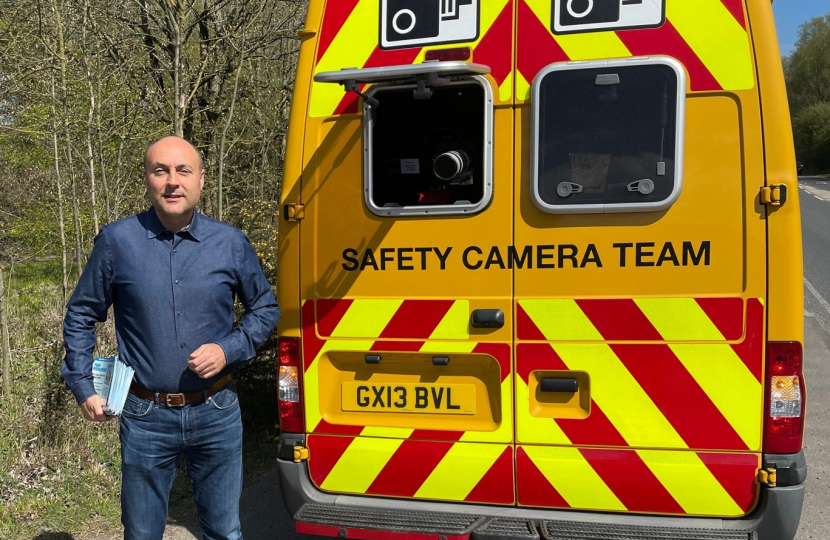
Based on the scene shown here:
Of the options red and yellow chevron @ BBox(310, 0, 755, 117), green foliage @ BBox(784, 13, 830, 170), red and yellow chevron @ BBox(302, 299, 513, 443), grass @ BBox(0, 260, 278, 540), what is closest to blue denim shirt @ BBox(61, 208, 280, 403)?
red and yellow chevron @ BBox(302, 299, 513, 443)

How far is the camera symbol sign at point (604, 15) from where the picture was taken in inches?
101

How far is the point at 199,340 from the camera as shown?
8.00 ft

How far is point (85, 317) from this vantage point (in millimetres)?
2422

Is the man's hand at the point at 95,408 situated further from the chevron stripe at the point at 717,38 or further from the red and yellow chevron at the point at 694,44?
the chevron stripe at the point at 717,38

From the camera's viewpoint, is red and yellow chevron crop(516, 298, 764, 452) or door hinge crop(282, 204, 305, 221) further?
door hinge crop(282, 204, 305, 221)

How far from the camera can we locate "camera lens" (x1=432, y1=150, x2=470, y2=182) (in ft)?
9.14

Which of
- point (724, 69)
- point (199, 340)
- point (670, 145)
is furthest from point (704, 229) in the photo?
point (199, 340)

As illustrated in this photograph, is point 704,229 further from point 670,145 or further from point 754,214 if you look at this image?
point 670,145

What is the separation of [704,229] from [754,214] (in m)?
0.18

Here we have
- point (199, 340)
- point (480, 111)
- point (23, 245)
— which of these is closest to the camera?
point (199, 340)

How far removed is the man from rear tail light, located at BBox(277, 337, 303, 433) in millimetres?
483

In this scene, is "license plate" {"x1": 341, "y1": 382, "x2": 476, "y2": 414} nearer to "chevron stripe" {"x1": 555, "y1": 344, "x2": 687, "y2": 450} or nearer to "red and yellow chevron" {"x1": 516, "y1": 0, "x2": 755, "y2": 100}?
"chevron stripe" {"x1": 555, "y1": 344, "x2": 687, "y2": 450}

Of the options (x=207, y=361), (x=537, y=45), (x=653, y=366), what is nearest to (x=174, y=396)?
(x=207, y=361)

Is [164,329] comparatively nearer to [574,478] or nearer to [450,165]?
[450,165]
